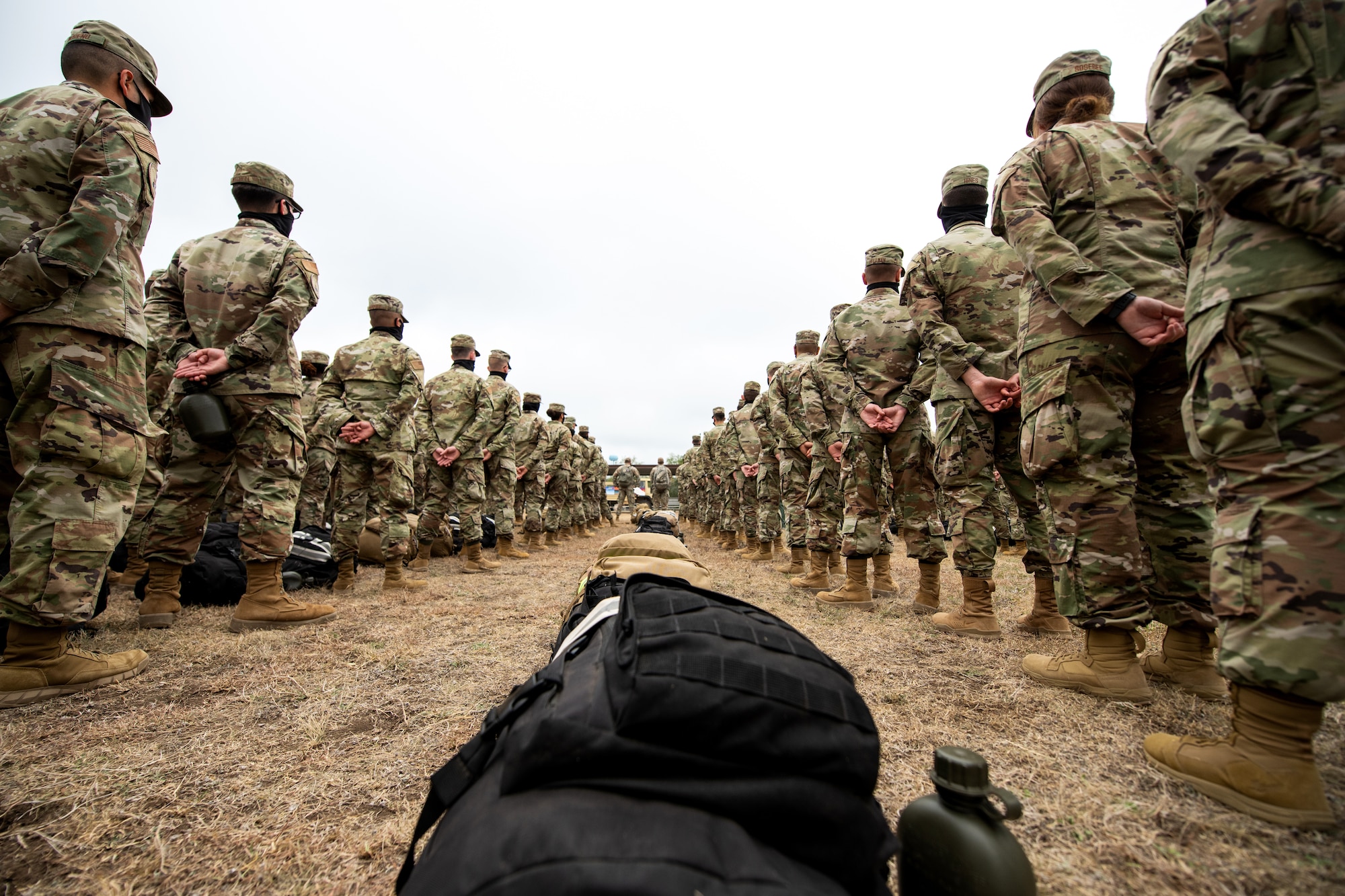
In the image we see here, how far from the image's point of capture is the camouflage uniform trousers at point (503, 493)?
8.52 meters

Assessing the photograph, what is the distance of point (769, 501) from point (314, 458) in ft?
22.2

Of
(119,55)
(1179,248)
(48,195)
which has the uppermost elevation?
(119,55)

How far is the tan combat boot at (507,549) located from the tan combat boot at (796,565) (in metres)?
4.22

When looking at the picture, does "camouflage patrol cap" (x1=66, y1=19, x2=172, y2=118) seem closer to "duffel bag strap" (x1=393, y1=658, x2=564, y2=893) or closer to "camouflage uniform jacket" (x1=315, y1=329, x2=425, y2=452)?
"camouflage uniform jacket" (x1=315, y1=329, x2=425, y2=452)

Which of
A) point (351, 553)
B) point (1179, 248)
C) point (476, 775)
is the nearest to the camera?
point (476, 775)

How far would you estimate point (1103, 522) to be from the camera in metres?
2.14

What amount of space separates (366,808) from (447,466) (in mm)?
5647

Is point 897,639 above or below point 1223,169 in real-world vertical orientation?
below

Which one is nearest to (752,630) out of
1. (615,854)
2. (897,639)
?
(615,854)

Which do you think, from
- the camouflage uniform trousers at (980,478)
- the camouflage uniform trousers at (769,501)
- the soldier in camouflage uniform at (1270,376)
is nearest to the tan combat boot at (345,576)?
the camouflage uniform trousers at (980,478)

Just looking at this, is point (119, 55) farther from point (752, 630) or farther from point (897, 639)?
point (897, 639)

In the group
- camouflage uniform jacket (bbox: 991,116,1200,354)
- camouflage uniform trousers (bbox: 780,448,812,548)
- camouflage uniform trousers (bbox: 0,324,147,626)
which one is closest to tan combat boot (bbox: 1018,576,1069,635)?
camouflage uniform jacket (bbox: 991,116,1200,354)

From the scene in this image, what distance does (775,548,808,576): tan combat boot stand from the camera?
7112 mm

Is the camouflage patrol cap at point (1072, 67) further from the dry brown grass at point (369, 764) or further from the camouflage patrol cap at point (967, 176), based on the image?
the dry brown grass at point (369, 764)
